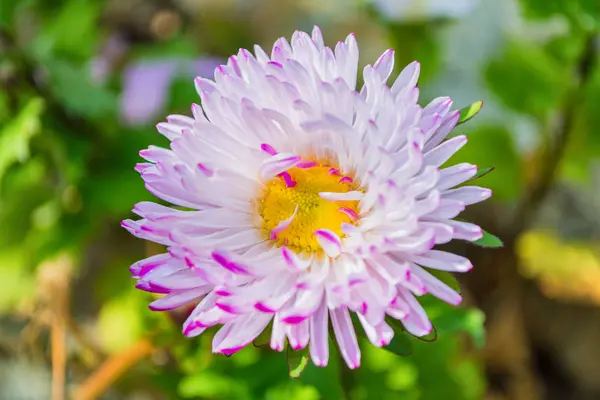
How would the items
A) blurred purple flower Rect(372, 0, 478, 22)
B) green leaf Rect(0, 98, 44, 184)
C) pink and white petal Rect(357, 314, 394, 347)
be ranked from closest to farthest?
pink and white petal Rect(357, 314, 394, 347) → green leaf Rect(0, 98, 44, 184) → blurred purple flower Rect(372, 0, 478, 22)

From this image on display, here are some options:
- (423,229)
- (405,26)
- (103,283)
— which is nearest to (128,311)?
(103,283)

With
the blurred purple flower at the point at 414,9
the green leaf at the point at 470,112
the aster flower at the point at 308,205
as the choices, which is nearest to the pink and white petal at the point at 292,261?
the aster flower at the point at 308,205

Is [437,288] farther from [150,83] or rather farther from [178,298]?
[150,83]

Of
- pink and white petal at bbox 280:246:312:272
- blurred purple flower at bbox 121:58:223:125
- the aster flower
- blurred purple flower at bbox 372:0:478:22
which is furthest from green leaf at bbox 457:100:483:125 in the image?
blurred purple flower at bbox 121:58:223:125

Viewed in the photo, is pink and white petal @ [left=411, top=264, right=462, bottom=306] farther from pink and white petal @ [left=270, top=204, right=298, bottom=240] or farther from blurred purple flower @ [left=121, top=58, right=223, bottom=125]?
blurred purple flower @ [left=121, top=58, right=223, bottom=125]

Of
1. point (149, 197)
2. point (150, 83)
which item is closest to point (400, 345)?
point (149, 197)

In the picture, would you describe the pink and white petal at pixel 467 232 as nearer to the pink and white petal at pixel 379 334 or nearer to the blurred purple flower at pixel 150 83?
the pink and white petal at pixel 379 334

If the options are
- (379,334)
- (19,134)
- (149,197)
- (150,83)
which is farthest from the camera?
(150,83)
